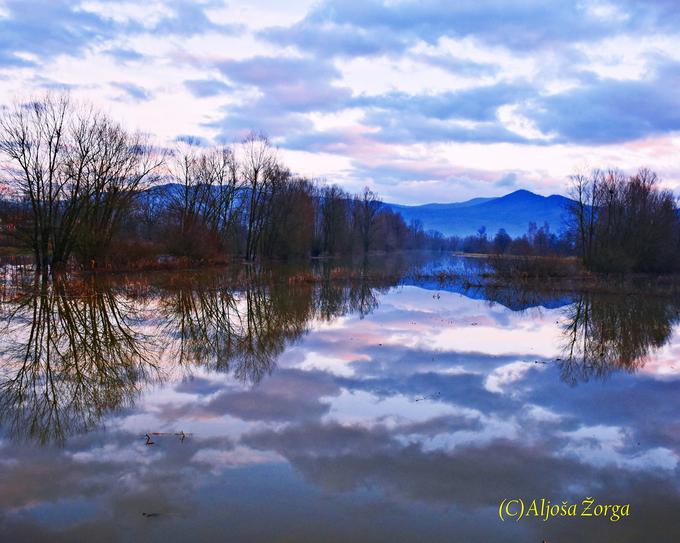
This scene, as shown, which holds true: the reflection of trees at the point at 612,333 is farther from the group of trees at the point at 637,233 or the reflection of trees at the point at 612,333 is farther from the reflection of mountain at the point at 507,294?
the group of trees at the point at 637,233

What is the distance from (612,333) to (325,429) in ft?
37.9

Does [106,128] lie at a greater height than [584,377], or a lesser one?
greater

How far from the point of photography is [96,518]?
4527 millimetres

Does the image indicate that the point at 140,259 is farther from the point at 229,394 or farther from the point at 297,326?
the point at 229,394

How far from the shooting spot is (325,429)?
22.9 feet

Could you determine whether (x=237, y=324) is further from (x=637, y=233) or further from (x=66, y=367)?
(x=637, y=233)

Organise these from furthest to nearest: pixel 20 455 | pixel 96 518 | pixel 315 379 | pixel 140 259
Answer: pixel 140 259 < pixel 315 379 < pixel 20 455 < pixel 96 518

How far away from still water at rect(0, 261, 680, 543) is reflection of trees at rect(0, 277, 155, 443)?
5 cm

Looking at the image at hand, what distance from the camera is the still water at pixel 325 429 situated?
464 centimetres

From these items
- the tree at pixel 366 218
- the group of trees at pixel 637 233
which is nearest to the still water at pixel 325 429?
the group of trees at pixel 637 233

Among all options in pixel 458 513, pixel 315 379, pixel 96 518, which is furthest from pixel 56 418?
pixel 458 513

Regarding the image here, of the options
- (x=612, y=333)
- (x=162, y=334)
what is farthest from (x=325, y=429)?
(x=612, y=333)

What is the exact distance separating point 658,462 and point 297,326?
10.3 m

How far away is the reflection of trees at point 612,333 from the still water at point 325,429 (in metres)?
0.12
